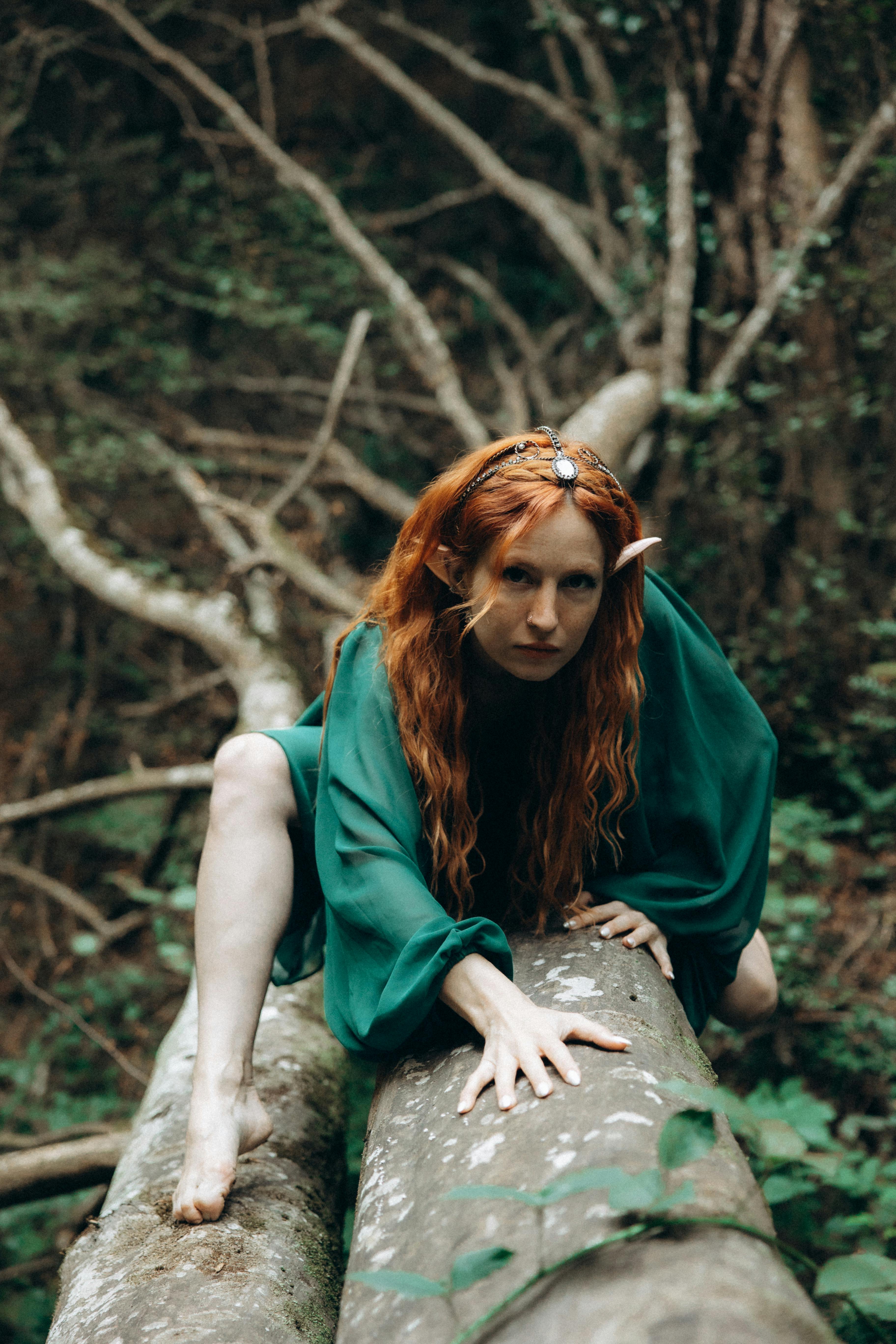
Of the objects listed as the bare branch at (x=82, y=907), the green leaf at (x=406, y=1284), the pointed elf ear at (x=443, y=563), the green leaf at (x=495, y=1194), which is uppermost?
the pointed elf ear at (x=443, y=563)

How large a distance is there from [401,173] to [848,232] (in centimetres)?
388

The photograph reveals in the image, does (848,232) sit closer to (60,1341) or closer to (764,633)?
(764,633)

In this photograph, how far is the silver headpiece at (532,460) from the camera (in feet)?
4.84

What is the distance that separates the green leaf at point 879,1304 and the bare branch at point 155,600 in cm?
211

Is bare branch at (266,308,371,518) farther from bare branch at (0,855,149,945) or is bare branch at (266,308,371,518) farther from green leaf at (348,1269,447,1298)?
green leaf at (348,1269,447,1298)

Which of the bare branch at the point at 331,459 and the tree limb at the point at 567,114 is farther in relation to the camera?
the tree limb at the point at 567,114

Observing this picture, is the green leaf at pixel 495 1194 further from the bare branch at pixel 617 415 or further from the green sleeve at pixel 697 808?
the bare branch at pixel 617 415

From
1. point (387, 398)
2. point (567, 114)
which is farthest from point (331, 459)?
point (567, 114)

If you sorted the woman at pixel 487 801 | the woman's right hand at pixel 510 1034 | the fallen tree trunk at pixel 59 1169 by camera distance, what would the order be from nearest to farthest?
the woman's right hand at pixel 510 1034 → the woman at pixel 487 801 → the fallen tree trunk at pixel 59 1169

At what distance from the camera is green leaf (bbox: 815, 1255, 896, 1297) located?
2.84 ft

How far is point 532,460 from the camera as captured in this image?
1.49m

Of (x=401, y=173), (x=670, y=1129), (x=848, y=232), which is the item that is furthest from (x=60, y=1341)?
(x=401, y=173)

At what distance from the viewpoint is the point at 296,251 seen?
5824 mm

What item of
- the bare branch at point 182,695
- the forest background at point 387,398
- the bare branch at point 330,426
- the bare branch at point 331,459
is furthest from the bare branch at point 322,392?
the bare branch at point 182,695
